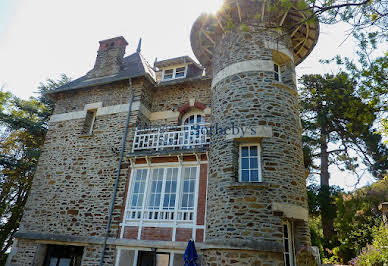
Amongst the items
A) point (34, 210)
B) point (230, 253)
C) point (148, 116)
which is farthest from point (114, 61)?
point (230, 253)

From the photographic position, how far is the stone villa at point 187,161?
7.53m

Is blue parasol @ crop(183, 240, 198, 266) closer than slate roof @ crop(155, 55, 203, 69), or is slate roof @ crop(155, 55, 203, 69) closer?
blue parasol @ crop(183, 240, 198, 266)

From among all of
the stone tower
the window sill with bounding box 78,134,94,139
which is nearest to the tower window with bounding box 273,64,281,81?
the stone tower

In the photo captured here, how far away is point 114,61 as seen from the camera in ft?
43.0

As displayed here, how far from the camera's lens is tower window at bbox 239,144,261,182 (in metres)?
7.94

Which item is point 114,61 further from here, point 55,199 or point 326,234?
point 326,234

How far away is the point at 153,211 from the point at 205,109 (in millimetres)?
4332

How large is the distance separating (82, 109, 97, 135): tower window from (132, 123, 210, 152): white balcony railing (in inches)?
106

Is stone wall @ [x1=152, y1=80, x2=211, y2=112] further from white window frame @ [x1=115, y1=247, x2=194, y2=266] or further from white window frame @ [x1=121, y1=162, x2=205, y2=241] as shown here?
white window frame @ [x1=115, y1=247, x2=194, y2=266]

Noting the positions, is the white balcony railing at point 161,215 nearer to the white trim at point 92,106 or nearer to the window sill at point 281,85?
the window sill at point 281,85

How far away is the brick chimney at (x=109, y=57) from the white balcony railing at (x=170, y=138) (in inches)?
158

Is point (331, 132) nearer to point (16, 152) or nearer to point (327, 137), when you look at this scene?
point (327, 137)

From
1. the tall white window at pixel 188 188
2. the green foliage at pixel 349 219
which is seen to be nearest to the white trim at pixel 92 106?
the tall white window at pixel 188 188

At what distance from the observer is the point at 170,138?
10281 millimetres
